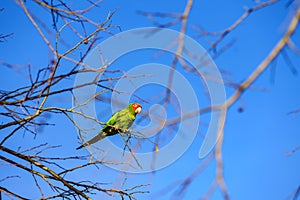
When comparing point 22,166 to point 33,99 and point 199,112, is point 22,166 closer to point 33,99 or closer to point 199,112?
point 33,99

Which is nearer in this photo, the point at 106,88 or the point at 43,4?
the point at 43,4

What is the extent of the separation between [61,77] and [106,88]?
1.17 ft

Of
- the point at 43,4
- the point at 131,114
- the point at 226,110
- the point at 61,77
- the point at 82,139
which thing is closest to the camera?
the point at 226,110

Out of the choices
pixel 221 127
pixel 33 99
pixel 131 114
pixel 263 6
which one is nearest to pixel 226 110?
pixel 221 127

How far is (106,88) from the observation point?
2.62 m

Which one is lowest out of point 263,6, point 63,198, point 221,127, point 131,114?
point 221,127

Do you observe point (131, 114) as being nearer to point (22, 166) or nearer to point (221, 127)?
point (22, 166)

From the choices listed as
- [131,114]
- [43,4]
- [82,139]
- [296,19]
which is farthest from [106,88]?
[131,114]

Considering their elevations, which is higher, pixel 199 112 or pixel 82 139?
pixel 82 139

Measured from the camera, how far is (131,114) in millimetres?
5266

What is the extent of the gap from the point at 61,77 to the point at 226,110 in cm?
159

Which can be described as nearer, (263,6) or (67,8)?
(263,6)

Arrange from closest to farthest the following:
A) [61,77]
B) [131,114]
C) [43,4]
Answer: [43,4], [61,77], [131,114]

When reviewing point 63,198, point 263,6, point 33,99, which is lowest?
point 263,6
